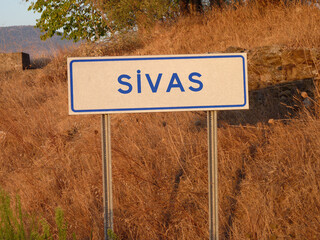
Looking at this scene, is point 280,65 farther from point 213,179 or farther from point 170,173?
point 213,179

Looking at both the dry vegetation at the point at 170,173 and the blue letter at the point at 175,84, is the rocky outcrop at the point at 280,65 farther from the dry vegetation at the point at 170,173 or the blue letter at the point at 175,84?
the blue letter at the point at 175,84

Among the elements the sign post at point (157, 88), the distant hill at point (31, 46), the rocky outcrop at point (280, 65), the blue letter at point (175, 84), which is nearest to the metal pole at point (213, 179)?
the sign post at point (157, 88)

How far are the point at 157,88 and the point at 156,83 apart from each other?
0.04 metres

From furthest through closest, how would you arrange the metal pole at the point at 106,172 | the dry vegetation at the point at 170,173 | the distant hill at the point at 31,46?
1. the distant hill at the point at 31,46
2. the dry vegetation at the point at 170,173
3. the metal pole at the point at 106,172

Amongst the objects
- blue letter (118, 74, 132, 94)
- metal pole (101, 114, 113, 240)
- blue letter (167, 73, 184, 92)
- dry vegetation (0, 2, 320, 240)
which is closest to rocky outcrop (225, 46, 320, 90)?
dry vegetation (0, 2, 320, 240)

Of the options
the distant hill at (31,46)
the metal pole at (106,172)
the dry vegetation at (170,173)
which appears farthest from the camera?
the distant hill at (31,46)

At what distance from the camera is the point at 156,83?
8.78 feet

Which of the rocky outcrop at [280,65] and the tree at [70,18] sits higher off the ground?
the tree at [70,18]

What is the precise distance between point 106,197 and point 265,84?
11.7 feet

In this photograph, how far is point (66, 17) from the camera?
1179 centimetres

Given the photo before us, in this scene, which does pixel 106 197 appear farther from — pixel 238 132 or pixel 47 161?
pixel 47 161

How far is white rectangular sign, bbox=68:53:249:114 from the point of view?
2648mm

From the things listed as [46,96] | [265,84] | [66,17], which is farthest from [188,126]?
[66,17]

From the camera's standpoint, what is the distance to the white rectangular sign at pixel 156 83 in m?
2.65
